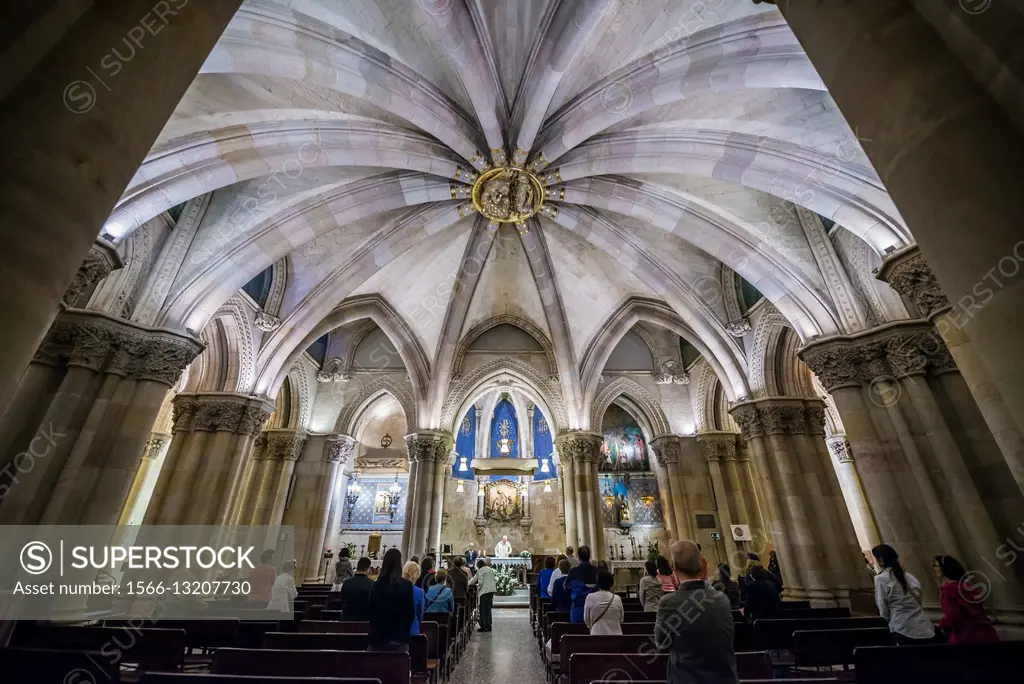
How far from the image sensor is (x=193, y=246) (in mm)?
7445

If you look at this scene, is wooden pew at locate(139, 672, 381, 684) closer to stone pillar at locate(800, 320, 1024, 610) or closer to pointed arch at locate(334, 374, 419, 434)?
stone pillar at locate(800, 320, 1024, 610)

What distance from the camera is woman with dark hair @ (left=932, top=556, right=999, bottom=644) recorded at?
317 centimetres

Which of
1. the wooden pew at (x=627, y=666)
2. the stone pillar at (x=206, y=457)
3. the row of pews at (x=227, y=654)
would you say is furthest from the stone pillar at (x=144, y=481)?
the wooden pew at (x=627, y=666)

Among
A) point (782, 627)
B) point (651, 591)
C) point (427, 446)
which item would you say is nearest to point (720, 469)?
point (427, 446)

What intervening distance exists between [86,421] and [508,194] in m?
8.10

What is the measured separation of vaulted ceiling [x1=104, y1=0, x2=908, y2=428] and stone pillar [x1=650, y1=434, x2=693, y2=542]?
4675 mm

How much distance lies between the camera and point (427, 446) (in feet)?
42.6

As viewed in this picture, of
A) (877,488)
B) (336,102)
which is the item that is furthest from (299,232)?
(877,488)

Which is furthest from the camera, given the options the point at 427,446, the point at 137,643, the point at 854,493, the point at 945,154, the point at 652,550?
the point at 652,550

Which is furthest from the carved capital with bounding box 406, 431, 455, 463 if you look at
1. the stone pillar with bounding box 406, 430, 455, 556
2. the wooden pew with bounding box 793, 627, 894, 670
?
the wooden pew with bounding box 793, 627, 894, 670

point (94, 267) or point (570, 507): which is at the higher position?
point (94, 267)

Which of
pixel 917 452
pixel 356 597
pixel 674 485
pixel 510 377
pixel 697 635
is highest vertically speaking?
pixel 510 377

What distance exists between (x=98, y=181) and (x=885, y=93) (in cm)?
325

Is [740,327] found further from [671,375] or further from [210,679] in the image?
[210,679]
